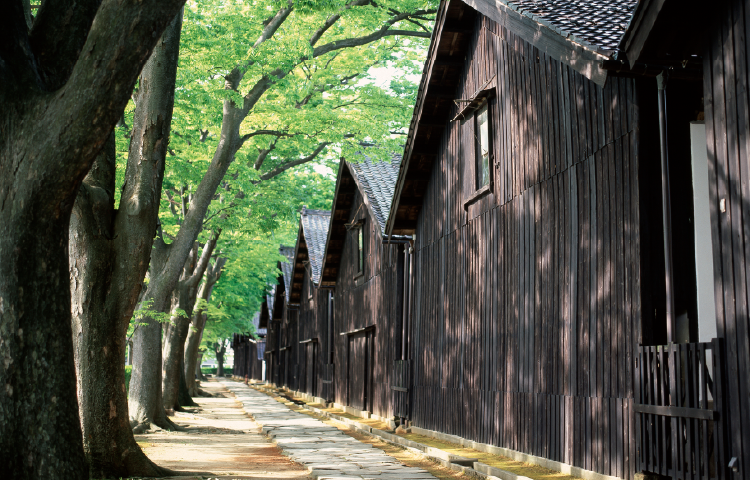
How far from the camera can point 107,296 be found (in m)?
9.30

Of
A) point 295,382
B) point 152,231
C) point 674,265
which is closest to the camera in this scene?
point 674,265

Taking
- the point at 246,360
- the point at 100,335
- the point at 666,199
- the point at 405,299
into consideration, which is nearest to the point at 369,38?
the point at 405,299

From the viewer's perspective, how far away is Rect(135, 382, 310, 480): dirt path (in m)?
10.7

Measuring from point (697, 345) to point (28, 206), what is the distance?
583 centimetres

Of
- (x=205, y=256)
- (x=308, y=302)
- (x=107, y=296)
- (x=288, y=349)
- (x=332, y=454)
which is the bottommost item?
(x=332, y=454)

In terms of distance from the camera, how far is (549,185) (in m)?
10.3

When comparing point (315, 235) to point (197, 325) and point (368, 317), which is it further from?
point (368, 317)

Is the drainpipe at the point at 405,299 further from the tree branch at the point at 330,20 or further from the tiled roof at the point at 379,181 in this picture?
the tree branch at the point at 330,20

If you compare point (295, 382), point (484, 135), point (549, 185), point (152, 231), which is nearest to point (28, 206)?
point (152, 231)

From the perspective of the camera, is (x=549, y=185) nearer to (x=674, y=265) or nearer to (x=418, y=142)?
(x=674, y=265)

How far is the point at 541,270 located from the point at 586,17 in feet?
11.0

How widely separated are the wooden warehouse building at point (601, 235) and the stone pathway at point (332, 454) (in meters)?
1.77

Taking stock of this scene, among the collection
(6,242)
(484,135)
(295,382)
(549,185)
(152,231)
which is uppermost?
(484,135)

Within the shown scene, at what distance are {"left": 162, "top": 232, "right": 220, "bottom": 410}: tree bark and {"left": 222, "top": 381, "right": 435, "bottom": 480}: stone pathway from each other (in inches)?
141
